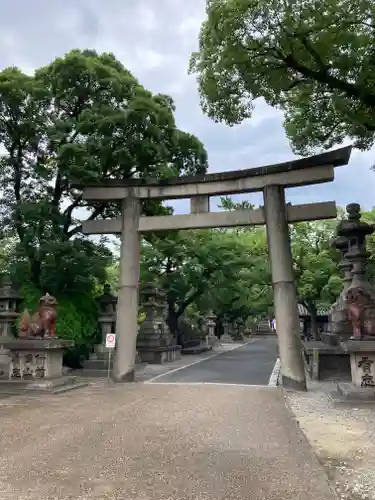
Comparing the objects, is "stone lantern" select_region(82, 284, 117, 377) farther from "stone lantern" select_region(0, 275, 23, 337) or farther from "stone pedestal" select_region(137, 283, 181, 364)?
"stone pedestal" select_region(137, 283, 181, 364)

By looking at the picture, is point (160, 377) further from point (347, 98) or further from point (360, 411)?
point (347, 98)

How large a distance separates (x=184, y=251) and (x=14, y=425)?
688 inches

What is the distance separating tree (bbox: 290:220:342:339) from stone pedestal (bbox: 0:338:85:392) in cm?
1811

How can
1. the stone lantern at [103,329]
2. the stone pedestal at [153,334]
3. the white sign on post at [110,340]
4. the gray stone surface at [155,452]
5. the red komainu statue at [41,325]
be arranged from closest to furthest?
1. the gray stone surface at [155,452]
2. the red komainu statue at [41,325]
3. the white sign on post at [110,340]
4. the stone lantern at [103,329]
5. the stone pedestal at [153,334]

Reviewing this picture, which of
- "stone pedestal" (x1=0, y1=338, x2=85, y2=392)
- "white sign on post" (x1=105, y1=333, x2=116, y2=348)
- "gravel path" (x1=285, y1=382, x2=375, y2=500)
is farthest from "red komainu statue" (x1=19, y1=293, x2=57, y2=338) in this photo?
"gravel path" (x1=285, y1=382, x2=375, y2=500)

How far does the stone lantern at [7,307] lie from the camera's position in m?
16.0

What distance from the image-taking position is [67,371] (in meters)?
17.2

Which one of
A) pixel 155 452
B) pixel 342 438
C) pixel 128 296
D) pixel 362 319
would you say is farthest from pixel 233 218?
pixel 155 452

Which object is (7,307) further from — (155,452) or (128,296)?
(155,452)

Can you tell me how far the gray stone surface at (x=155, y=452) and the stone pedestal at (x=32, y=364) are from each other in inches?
87.8

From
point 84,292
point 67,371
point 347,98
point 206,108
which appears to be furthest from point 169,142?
point 67,371

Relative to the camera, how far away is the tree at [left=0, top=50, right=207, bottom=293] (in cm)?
1628

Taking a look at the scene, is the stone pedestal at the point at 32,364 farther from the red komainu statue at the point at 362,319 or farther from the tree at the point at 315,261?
the tree at the point at 315,261

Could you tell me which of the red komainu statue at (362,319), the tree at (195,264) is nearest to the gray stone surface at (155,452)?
the red komainu statue at (362,319)
